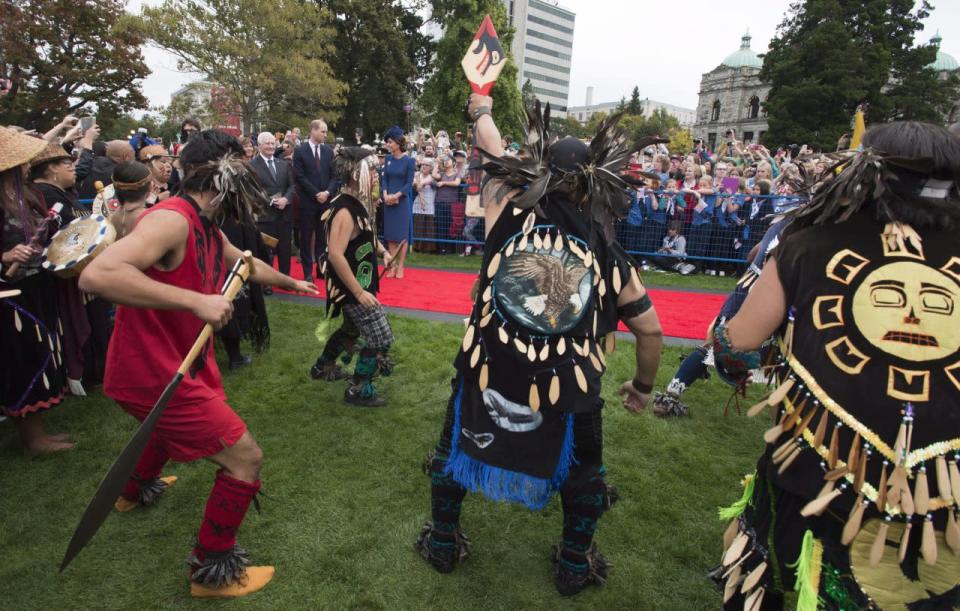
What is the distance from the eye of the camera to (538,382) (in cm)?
222

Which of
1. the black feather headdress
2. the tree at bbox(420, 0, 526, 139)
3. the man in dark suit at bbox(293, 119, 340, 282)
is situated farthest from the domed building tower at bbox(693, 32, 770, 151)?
the black feather headdress

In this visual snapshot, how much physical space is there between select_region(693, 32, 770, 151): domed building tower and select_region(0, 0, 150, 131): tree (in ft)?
201

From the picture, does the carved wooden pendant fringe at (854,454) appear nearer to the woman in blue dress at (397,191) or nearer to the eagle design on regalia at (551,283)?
the eagle design on regalia at (551,283)

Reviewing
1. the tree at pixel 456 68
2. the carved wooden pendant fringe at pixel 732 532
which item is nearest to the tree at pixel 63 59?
the tree at pixel 456 68

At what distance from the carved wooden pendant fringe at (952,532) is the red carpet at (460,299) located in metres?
5.04

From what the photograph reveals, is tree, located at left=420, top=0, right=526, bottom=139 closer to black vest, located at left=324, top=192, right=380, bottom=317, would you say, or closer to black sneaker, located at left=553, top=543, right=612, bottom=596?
black vest, located at left=324, top=192, right=380, bottom=317

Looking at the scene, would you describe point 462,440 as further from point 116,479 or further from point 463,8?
point 463,8

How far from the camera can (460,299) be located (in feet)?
25.9

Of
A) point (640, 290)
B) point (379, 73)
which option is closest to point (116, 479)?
point (640, 290)

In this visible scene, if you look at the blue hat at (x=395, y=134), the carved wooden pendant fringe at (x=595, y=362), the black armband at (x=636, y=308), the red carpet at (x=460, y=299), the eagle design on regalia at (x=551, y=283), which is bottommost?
the red carpet at (x=460, y=299)

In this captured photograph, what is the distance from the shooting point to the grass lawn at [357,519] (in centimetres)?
261

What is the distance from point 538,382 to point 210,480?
2463 mm

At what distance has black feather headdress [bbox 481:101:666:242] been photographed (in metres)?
2.18

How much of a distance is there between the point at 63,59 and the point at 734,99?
7177cm
